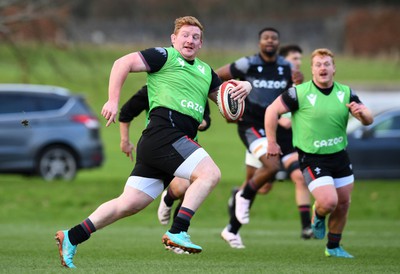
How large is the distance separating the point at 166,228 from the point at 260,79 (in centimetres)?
466

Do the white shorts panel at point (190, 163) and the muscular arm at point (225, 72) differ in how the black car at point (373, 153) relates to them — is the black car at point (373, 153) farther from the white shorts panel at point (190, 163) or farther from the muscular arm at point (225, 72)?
the white shorts panel at point (190, 163)

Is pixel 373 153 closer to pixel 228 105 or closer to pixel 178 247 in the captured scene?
pixel 228 105

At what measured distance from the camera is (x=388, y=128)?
24.7 metres

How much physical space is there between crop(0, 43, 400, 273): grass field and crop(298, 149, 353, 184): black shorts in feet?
2.81

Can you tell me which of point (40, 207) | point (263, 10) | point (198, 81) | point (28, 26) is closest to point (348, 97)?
point (198, 81)

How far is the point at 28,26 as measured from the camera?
21328 millimetres

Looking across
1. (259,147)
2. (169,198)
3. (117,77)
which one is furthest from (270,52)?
(117,77)

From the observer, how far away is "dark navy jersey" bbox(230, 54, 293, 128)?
13.0 m

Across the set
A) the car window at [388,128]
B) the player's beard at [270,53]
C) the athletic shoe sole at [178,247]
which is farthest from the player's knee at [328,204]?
the car window at [388,128]

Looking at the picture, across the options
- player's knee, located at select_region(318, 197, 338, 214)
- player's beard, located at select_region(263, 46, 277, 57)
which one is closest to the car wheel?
player's beard, located at select_region(263, 46, 277, 57)

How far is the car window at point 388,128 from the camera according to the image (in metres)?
24.5

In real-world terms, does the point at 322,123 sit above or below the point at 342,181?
above

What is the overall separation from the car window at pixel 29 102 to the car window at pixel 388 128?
284 inches

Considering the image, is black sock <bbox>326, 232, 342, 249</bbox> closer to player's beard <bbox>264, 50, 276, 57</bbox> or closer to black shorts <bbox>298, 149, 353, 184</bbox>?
black shorts <bbox>298, 149, 353, 184</bbox>
